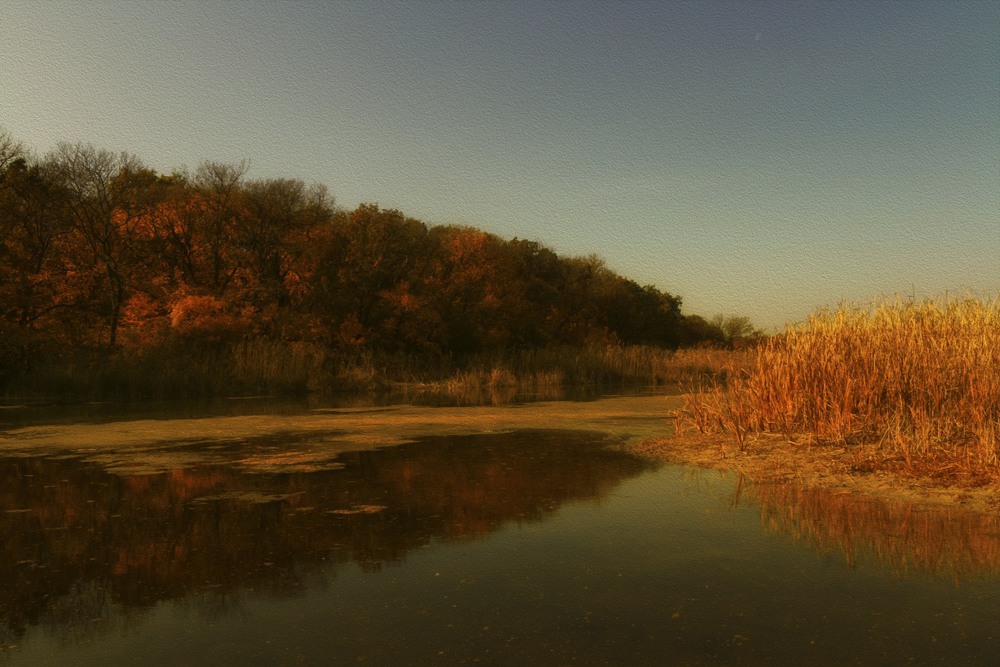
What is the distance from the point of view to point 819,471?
26.6ft

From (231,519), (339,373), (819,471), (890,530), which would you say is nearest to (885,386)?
(819,471)

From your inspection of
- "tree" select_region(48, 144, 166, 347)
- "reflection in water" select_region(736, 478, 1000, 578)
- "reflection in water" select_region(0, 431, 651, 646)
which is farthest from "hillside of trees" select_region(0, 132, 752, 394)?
"reflection in water" select_region(736, 478, 1000, 578)

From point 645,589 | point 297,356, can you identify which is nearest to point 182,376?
point 297,356

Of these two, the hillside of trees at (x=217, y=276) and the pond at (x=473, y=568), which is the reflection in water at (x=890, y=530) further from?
the hillside of trees at (x=217, y=276)

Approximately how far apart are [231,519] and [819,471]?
242 inches

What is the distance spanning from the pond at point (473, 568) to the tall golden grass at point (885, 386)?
201 cm

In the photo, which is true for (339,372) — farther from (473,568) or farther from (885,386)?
(473,568)

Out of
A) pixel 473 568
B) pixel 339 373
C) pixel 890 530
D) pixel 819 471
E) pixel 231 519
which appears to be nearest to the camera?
pixel 473 568

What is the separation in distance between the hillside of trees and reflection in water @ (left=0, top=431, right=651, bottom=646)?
16.0 meters

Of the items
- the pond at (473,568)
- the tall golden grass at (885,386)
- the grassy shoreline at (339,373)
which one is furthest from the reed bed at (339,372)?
the pond at (473,568)

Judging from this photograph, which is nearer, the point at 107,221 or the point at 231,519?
the point at 231,519

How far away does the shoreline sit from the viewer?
6797 mm

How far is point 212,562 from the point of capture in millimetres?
5195

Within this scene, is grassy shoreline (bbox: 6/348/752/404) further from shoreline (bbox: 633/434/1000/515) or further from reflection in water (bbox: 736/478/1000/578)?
reflection in water (bbox: 736/478/1000/578)
